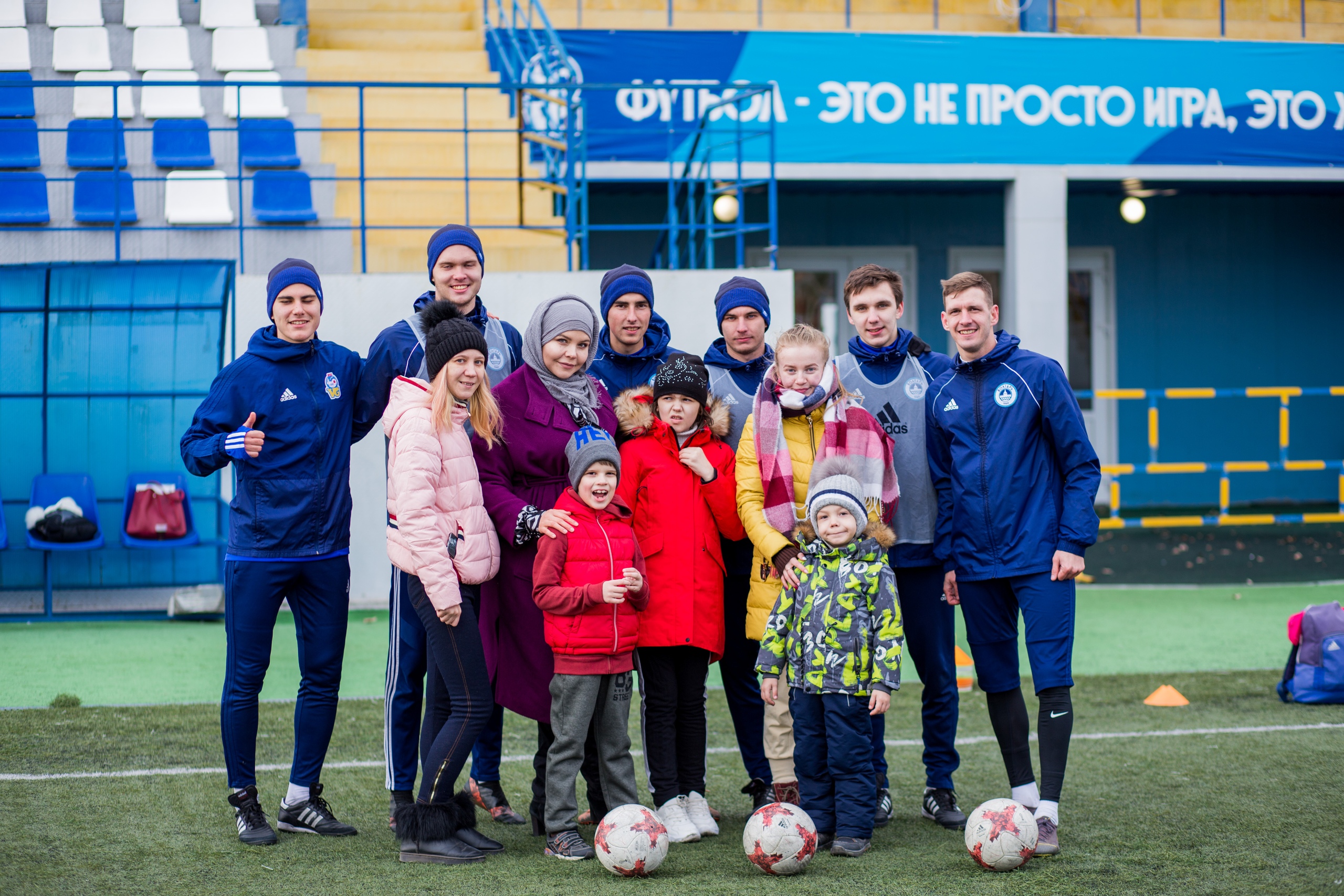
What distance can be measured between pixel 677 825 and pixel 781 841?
0.52 metres

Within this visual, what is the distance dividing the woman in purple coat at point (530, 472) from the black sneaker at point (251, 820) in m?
0.86

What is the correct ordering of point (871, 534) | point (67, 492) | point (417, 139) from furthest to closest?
point (417, 139) < point (67, 492) < point (871, 534)

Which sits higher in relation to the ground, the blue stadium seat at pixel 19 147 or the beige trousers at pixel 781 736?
the blue stadium seat at pixel 19 147

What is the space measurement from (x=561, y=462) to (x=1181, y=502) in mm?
12842

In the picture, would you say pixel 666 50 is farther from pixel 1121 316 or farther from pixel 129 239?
pixel 1121 316

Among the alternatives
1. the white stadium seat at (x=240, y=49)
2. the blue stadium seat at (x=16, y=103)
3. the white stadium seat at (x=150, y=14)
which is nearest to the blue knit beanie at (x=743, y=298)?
the white stadium seat at (x=240, y=49)

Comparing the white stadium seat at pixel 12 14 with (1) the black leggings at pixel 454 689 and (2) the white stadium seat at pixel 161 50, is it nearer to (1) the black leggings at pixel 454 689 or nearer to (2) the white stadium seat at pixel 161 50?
(2) the white stadium seat at pixel 161 50

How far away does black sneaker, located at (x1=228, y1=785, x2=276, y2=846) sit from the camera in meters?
4.25

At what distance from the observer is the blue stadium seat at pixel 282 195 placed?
987 centimetres

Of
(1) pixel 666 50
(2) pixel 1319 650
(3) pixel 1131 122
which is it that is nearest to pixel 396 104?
(1) pixel 666 50

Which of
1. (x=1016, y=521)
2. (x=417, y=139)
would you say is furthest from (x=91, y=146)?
(x=1016, y=521)

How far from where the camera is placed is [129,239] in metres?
Answer: 9.60

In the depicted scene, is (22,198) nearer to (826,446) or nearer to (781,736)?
(826,446)

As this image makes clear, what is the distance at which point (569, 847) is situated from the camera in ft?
13.5
